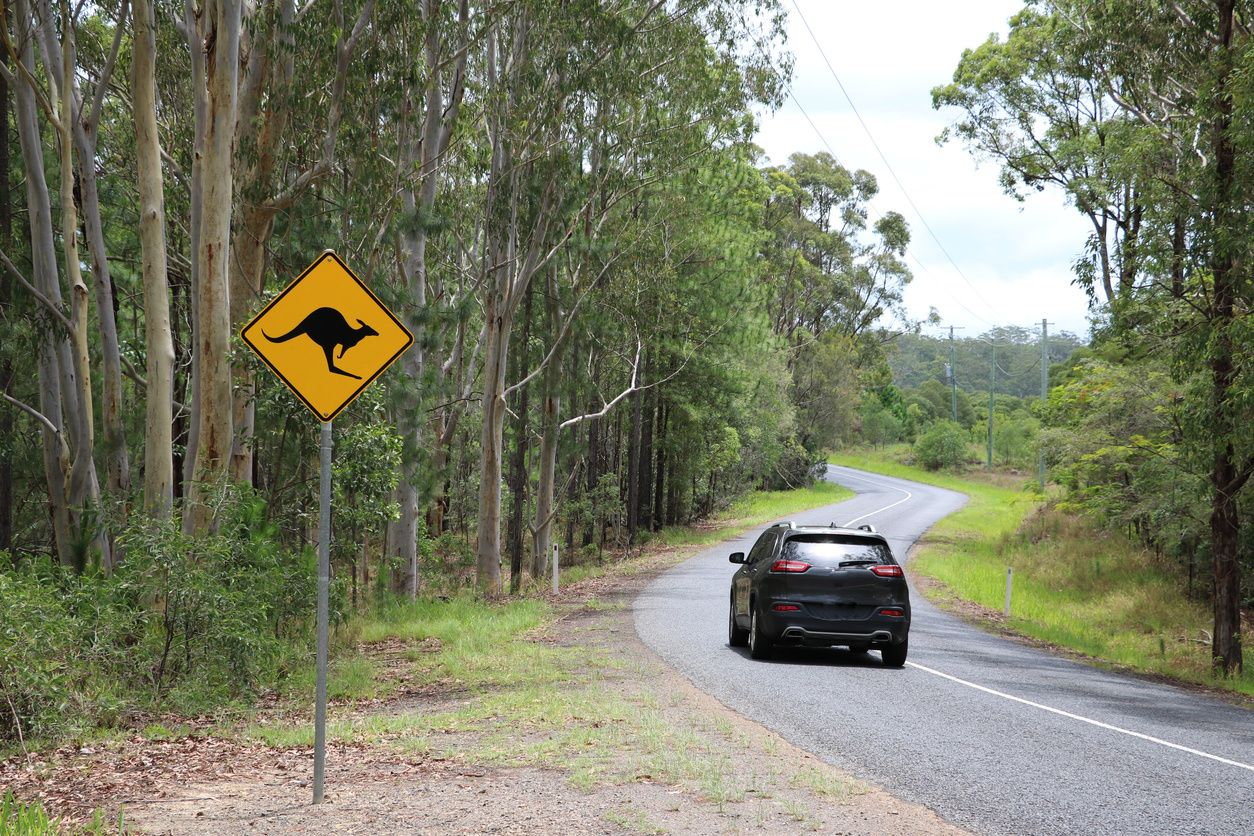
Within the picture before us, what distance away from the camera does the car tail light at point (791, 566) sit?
45.4ft

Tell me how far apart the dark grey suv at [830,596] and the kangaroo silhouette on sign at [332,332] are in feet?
25.9

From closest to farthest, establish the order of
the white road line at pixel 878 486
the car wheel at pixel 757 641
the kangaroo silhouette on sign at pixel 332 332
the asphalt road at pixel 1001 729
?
the kangaroo silhouette on sign at pixel 332 332
the asphalt road at pixel 1001 729
the car wheel at pixel 757 641
the white road line at pixel 878 486

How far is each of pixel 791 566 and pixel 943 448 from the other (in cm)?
7655

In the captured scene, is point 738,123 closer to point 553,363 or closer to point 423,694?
point 553,363

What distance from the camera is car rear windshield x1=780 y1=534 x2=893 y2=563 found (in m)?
14.0

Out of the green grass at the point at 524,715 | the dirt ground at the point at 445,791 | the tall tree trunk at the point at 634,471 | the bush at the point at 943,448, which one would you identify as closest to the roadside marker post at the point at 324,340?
the dirt ground at the point at 445,791

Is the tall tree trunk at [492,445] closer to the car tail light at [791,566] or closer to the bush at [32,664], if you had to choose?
the car tail light at [791,566]

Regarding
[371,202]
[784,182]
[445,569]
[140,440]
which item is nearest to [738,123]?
[371,202]

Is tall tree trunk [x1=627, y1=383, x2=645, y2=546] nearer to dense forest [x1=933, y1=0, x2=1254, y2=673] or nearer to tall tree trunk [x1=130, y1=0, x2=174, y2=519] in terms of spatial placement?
dense forest [x1=933, y1=0, x2=1254, y2=673]

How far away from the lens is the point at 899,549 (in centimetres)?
3738

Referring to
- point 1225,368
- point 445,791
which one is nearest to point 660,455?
point 1225,368

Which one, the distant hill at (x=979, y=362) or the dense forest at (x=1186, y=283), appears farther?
the distant hill at (x=979, y=362)

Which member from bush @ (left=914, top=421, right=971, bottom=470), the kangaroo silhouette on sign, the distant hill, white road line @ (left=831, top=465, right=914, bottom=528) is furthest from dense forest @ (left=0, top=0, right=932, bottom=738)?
the distant hill

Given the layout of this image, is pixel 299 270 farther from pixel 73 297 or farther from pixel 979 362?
pixel 979 362
